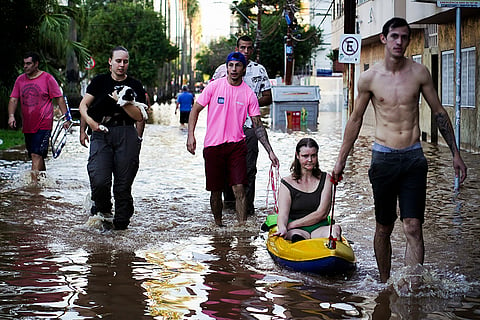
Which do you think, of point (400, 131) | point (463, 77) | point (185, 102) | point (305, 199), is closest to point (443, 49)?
point (463, 77)

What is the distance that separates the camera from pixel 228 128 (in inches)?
368

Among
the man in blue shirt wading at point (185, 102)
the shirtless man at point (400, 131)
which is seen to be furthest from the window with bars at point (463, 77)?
the shirtless man at point (400, 131)

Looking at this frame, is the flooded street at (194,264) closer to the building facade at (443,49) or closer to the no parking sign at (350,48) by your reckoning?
the no parking sign at (350,48)

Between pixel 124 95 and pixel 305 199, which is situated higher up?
pixel 124 95

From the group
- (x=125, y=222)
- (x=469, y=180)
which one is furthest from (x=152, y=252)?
(x=469, y=180)

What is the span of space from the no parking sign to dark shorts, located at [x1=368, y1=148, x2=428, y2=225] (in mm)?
11897

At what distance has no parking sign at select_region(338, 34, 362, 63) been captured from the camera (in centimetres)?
1806

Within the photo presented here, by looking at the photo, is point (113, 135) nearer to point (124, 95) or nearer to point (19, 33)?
point (124, 95)

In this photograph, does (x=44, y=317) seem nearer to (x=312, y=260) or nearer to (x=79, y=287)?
(x=79, y=287)

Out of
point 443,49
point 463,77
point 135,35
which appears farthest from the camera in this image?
point 135,35

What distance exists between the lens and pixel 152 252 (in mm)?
8070

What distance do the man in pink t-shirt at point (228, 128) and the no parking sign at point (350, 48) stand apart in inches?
355

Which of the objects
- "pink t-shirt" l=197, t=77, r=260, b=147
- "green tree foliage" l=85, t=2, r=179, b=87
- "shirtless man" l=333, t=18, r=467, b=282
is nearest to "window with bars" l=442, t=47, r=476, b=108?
"pink t-shirt" l=197, t=77, r=260, b=147

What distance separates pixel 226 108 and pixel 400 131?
328 cm
